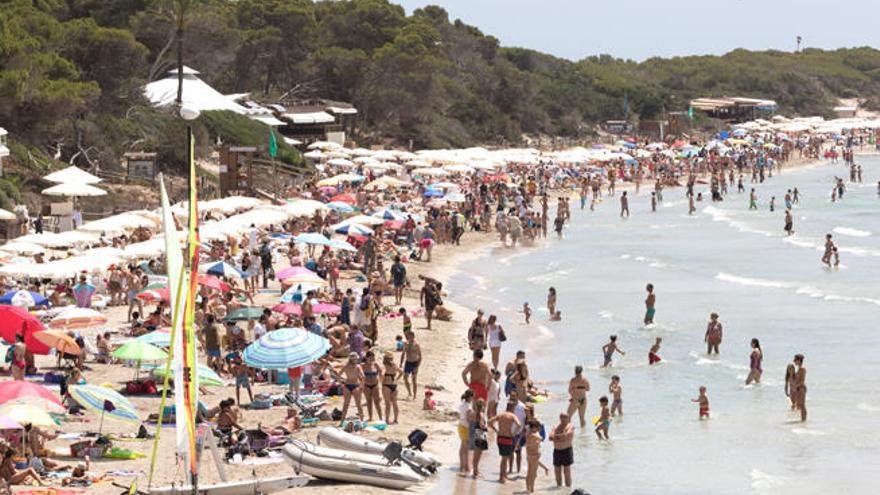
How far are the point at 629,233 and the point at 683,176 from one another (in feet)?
71.1

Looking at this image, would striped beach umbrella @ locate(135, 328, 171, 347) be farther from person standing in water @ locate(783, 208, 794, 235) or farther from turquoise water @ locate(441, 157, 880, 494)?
person standing in water @ locate(783, 208, 794, 235)

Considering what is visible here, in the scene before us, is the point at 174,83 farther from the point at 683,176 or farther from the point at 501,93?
the point at 501,93

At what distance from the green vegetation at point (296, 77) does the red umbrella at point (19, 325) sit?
22.5 feet

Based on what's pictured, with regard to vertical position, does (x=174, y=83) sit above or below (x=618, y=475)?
above

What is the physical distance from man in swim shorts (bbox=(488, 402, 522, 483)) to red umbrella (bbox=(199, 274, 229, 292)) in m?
9.15

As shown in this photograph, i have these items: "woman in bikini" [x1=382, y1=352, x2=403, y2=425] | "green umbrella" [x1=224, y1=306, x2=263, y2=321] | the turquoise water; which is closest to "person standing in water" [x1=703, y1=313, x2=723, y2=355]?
the turquoise water

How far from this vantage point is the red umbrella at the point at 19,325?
60.3 ft

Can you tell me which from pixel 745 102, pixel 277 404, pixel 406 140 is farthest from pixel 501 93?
pixel 277 404

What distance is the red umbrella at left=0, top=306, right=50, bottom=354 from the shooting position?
60.3 feet

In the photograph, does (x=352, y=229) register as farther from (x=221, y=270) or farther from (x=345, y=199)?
(x=345, y=199)

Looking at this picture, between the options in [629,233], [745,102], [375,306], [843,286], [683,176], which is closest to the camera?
[375,306]

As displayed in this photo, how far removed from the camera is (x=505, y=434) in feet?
50.0

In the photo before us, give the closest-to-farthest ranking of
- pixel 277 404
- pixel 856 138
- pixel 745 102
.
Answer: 1. pixel 277 404
2. pixel 856 138
3. pixel 745 102

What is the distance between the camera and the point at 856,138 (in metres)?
100
